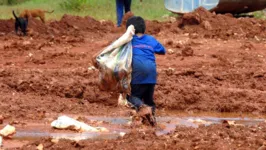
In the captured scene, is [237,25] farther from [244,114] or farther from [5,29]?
[244,114]

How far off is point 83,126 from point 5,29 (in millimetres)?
10208

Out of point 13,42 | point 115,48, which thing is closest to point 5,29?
point 13,42

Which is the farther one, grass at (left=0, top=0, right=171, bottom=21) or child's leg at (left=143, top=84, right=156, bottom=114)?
grass at (left=0, top=0, right=171, bottom=21)

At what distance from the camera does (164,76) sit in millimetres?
12133

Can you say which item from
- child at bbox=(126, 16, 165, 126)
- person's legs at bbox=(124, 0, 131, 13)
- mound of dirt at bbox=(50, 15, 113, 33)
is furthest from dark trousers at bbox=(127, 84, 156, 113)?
person's legs at bbox=(124, 0, 131, 13)

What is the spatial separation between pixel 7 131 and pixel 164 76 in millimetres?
4568

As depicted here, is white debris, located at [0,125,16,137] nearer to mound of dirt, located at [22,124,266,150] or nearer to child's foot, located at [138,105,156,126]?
mound of dirt, located at [22,124,266,150]

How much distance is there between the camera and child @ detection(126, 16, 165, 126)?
338 inches

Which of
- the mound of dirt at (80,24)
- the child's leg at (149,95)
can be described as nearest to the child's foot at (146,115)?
the child's leg at (149,95)

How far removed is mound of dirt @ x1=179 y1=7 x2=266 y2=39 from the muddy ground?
2 cm

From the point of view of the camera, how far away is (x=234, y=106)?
10.8 metres

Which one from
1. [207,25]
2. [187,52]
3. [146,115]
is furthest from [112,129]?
[207,25]

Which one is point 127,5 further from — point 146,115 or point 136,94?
point 146,115

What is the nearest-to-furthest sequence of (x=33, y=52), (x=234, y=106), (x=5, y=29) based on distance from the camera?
(x=234, y=106) → (x=33, y=52) → (x=5, y=29)
